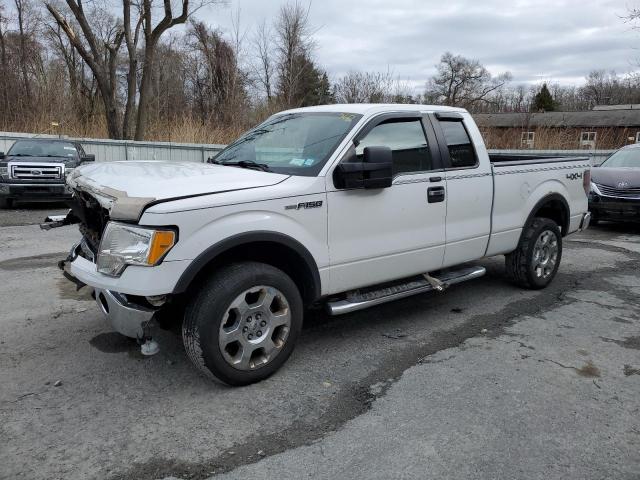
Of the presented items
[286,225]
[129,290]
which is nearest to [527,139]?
[286,225]

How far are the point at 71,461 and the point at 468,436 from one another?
7.15 ft

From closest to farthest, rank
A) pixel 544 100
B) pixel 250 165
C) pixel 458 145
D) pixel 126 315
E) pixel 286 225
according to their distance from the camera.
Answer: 1. pixel 126 315
2. pixel 286 225
3. pixel 250 165
4. pixel 458 145
5. pixel 544 100

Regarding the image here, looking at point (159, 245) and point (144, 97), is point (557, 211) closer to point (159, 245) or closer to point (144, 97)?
point (159, 245)

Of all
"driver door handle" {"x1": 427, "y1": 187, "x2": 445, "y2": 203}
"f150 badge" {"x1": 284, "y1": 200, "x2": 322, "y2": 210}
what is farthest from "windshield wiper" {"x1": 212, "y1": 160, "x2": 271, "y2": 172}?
"driver door handle" {"x1": 427, "y1": 187, "x2": 445, "y2": 203}

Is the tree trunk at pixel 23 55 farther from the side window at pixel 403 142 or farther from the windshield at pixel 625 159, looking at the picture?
the side window at pixel 403 142

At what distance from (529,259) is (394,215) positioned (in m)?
2.24

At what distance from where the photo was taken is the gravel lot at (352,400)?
2.79 metres

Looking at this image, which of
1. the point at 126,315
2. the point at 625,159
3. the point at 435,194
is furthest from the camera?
the point at 625,159

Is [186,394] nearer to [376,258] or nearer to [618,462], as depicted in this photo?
[376,258]

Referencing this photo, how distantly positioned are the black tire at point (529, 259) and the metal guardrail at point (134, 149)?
44.8 ft

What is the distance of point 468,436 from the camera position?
304cm

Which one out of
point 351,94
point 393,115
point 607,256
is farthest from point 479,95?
point 393,115

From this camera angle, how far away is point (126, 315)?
328 cm

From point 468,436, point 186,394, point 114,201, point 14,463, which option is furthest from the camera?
point 186,394
